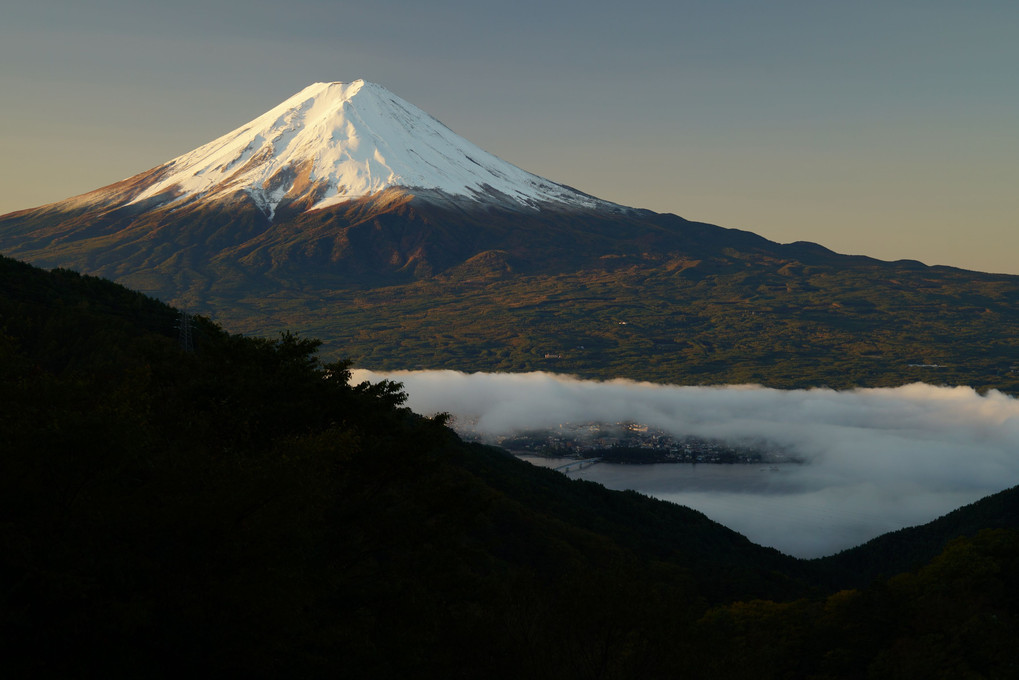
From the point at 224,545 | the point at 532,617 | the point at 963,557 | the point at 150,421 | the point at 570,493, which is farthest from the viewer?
the point at 570,493

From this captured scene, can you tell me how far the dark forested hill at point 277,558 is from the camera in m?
16.0

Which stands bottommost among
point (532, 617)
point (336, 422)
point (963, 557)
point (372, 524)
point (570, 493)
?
point (570, 493)

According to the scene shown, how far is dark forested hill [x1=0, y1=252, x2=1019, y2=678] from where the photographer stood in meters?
16.0

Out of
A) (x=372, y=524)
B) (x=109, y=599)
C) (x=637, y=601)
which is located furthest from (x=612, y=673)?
(x=109, y=599)

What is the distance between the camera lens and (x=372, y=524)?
81.7ft

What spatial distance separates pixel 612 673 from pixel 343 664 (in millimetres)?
9546

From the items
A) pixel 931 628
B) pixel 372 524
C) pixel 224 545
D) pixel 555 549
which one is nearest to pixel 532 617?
pixel 372 524

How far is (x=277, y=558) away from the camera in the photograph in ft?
59.4

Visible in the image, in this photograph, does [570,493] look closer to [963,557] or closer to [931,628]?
[963,557]

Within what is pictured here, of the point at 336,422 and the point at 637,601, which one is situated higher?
the point at 336,422

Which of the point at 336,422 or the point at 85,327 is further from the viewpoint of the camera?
the point at 85,327

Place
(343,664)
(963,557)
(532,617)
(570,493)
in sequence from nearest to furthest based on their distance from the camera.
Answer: (343,664)
(532,617)
(963,557)
(570,493)

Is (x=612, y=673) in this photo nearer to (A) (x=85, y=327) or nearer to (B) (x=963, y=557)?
(B) (x=963, y=557)

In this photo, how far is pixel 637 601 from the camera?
27750 millimetres
